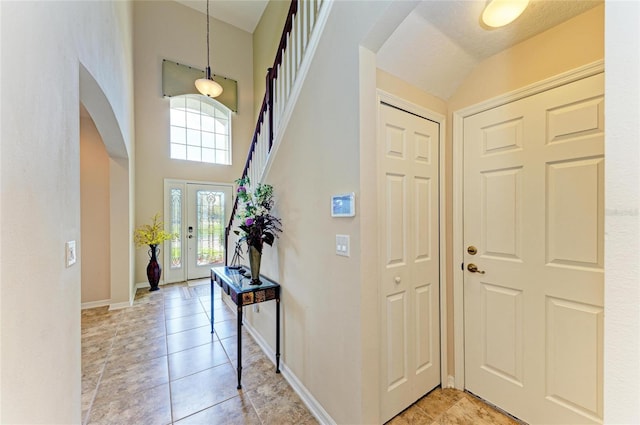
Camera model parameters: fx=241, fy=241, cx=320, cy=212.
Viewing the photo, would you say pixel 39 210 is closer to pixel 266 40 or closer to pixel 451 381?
pixel 451 381

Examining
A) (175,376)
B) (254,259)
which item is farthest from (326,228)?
(175,376)

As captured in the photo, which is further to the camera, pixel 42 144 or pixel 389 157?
pixel 389 157

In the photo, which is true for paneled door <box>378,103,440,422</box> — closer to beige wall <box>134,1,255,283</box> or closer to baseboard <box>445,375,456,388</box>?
baseboard <box>445,375,456,388</box>

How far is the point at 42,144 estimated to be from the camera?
3.00 feet

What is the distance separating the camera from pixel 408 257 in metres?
1.67

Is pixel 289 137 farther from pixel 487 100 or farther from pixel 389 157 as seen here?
pixel 487 100

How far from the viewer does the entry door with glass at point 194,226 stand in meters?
4.81

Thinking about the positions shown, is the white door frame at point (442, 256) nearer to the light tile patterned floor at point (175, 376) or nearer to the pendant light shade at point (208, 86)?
the light tile patterned floor at point (175, 376)

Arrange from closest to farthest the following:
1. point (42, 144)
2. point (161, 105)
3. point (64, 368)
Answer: point (42, 144) → point (64, 368) → point (161, 105)

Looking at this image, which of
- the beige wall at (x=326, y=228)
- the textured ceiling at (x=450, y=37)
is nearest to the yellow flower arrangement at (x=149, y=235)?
the beige wall at (x=326, y=228)

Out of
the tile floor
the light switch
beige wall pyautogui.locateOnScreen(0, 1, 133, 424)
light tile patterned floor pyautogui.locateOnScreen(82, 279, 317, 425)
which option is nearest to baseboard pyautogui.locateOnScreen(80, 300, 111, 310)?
light tile patterned floor pyautogui.locateOnScreen(82, 279, 317, 425)
